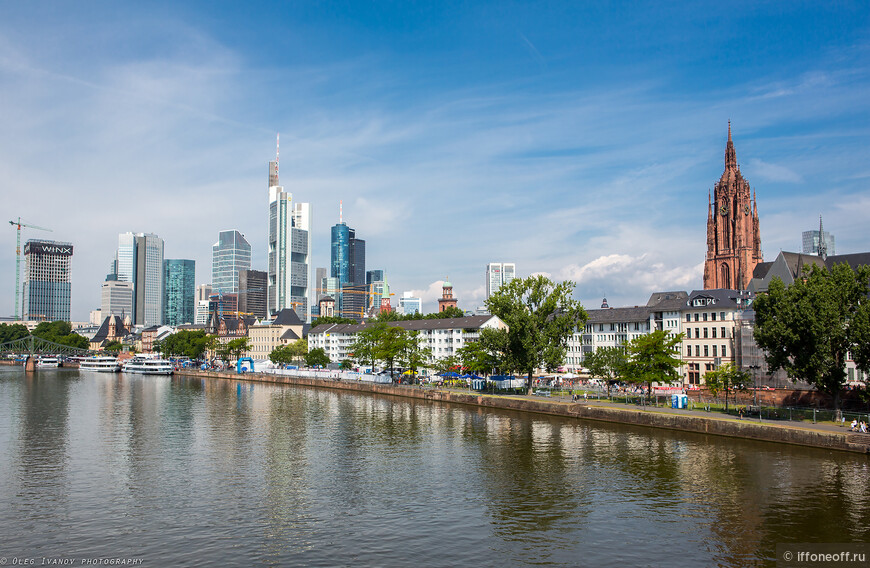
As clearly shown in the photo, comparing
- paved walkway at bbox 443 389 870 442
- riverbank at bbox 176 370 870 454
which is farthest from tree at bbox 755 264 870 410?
riverbank at bbox 176 370 870 454

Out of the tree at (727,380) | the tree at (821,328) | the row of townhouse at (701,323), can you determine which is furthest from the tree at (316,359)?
the tree at (821,328)

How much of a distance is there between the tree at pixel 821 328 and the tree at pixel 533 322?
35781 mm

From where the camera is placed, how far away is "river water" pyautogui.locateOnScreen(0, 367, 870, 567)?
3086 cm

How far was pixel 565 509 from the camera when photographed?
3734cm

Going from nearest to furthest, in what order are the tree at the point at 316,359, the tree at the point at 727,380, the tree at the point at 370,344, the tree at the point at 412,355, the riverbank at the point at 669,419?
the riverbank at the point at 669,419 < the tree at the point at 727,380 < the tree at the point at 412,355 < the tree at the point at 370,344 < the tree at the point at 316,359

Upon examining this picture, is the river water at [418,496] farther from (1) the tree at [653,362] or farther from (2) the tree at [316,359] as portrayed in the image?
(2) the tree at [316,359]

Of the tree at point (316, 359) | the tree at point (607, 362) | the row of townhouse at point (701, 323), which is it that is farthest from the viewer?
the tree at point (316, 359)

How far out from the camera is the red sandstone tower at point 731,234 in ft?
599

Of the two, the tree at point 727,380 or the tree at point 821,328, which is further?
the tree at point 727,380

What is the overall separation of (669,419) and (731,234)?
446ft

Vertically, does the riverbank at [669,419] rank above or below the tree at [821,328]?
below

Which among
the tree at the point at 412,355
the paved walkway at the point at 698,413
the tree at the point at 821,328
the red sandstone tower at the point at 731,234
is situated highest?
the red sandstone tower at the point at 731,234

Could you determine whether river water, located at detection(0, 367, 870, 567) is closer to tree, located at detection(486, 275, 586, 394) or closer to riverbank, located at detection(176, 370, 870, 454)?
riverbank, located at detection(176, 370, 870, 454)

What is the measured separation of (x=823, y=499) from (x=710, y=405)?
119 feet
